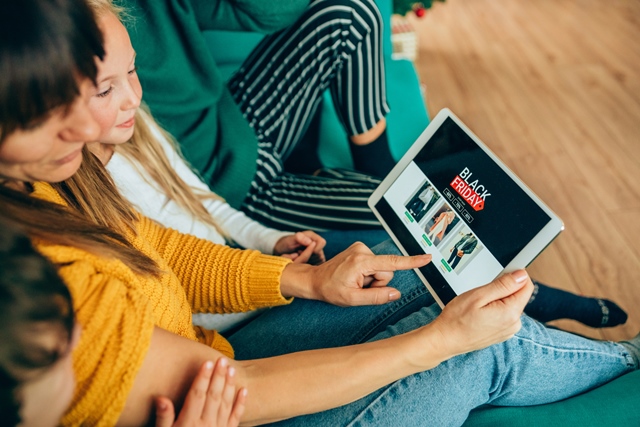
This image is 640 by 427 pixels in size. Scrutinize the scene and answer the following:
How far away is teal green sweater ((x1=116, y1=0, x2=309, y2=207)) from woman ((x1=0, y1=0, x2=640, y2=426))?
13.3 inches

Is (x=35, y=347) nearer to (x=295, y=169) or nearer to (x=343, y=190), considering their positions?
(x=343, y=190)

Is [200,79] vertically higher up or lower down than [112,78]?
lower down

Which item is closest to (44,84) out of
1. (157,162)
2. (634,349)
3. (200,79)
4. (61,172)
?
(61,172)

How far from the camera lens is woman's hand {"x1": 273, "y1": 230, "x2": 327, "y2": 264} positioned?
1.00 m

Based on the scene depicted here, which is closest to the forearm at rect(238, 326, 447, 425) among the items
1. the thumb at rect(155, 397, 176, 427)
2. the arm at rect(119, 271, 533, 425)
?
the arm at rect(119, 271, 533, 425)

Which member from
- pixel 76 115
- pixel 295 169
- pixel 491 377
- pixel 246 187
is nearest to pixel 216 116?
pixel 246 187

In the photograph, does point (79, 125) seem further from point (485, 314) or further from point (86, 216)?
point (485, 314)

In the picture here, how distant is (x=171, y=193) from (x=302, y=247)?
27 cm

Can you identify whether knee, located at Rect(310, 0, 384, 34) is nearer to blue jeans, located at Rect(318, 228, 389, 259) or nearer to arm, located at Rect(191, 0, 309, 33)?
arm, located at Rect(191, 0, 309, 33)

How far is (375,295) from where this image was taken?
82 centimetres

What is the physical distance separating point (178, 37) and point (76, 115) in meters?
0.67

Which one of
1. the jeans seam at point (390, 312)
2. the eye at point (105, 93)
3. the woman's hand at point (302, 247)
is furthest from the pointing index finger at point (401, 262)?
the eye at point (105, 93)

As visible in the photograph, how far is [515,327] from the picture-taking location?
0.66 m

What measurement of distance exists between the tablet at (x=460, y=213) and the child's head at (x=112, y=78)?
45 cm
